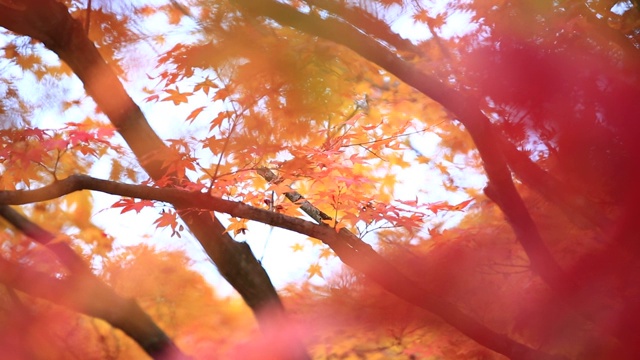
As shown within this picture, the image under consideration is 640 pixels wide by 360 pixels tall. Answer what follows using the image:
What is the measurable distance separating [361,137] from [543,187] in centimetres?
92

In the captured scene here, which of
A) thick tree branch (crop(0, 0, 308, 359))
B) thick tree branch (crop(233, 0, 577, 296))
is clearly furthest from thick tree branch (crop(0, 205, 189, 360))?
thick tree branch (crop(233, 0, 577, 296))

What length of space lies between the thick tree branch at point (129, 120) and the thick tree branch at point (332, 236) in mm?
417

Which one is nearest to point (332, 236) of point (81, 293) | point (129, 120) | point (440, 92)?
point (440, 92)

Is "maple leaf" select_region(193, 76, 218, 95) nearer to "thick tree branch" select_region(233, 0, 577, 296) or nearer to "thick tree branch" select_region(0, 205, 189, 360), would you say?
"thick tree branch" select_region(233, 0, 577, 296)

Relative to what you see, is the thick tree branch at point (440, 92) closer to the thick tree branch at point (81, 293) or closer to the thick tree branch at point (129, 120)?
the thick tree branch at point (129, 120)

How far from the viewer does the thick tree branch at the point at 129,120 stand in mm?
2287

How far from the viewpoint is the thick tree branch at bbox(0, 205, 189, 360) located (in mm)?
2783

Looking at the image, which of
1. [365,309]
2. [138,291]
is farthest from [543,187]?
[138,291]

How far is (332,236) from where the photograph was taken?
6.89ft

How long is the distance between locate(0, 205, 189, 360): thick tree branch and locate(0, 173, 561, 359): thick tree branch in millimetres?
984

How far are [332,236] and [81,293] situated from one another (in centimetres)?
153

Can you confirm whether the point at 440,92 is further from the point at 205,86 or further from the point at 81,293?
the point at 81,293

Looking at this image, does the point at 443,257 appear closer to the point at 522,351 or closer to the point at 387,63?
the point at 522,351

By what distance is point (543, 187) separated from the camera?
234 centimetres
